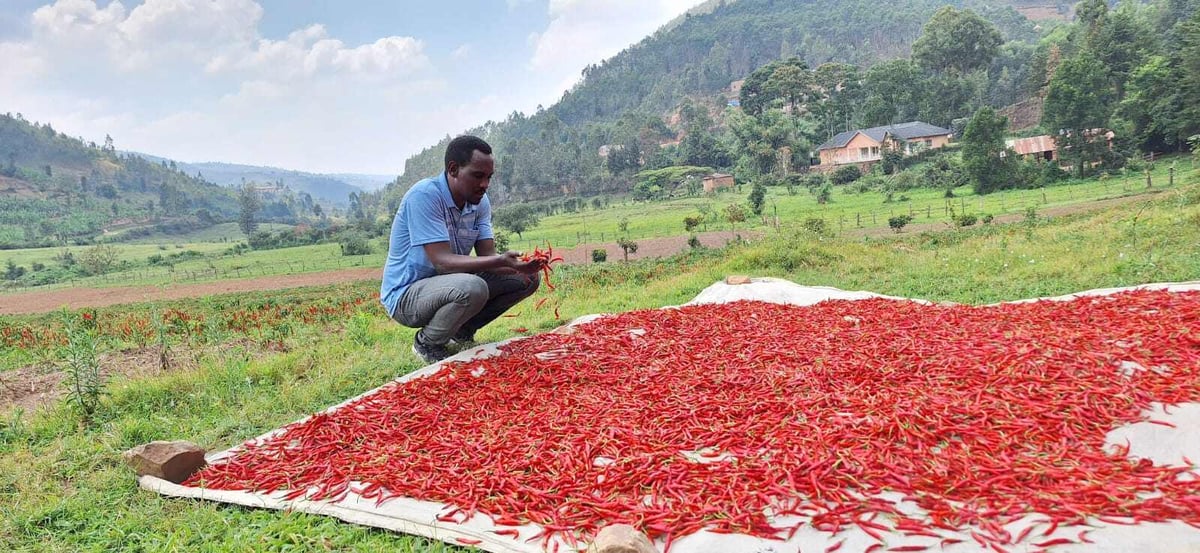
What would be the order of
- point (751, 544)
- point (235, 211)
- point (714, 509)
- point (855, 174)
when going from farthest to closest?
point (235, 211) → point (855, 174) → point (714, 509) → point (751, 544)

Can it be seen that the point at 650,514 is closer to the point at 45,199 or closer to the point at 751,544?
the point at 751,544

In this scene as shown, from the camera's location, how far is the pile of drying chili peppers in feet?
7.30

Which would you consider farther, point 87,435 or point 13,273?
point 13,273

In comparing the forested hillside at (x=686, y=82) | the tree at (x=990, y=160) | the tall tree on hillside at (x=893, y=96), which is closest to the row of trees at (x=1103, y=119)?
the tree at (x=990, y=160)

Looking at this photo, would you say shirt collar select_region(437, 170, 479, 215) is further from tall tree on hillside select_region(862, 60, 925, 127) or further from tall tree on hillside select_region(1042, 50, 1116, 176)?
tall tree on hillside select_region(862, 60, 925, 127)

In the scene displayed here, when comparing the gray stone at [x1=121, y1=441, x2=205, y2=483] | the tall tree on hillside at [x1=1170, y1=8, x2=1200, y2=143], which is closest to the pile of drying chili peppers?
the gray stone at [x1=121, y1=441, x2=205, y2=483]

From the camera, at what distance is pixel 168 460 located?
9.68 ft

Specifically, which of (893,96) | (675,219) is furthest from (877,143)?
(675,219)

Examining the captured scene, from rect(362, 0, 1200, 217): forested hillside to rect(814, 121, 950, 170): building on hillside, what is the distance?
2753mm

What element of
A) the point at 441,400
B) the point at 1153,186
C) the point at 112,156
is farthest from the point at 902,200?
the point at 112,156

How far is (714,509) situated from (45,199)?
97.2m

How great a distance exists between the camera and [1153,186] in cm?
2225

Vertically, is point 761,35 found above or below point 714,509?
above

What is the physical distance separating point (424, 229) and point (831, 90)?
73060mm
